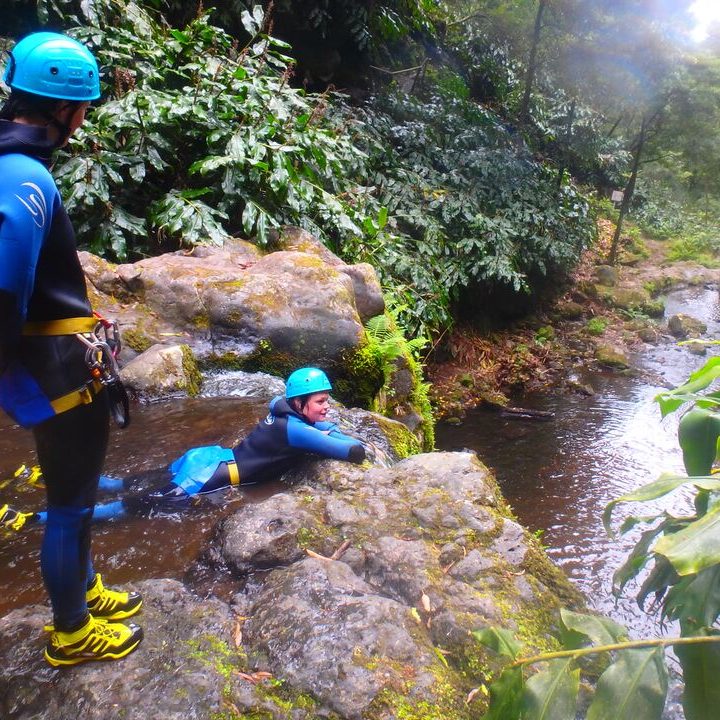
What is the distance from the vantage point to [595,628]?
105 cm

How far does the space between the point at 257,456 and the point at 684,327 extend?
12832 millimetres

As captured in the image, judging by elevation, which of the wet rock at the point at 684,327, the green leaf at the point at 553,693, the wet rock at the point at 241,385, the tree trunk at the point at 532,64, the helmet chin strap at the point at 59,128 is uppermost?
the tree trunk at the point at 532,64

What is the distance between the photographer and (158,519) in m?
2.96

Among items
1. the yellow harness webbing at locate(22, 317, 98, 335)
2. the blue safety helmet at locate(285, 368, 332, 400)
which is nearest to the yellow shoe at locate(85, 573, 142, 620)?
the yellow harness webbing at locate(22, 317, 98, 335)

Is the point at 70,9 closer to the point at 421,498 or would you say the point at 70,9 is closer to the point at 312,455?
the point at 312,455

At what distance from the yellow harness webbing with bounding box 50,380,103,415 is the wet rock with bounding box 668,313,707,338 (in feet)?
45.5

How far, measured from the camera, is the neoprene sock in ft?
5.34

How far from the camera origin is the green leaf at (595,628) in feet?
3.38

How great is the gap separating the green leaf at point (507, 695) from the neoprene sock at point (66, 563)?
1.23 m

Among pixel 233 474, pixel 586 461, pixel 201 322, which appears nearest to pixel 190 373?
pixel 201 322

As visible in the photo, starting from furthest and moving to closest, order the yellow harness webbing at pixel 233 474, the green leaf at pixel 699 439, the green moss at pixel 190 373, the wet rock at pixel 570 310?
1. the wet rock at pixel 570 310
2. the green moss at pixel 190 373
3. the yellow harness webbing at pixel 233 474
4. the green leaf at pixel 699 439

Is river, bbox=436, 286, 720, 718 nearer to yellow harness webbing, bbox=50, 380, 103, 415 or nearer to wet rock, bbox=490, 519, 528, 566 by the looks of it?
wet rock, bbox=490, 519, 528, 566

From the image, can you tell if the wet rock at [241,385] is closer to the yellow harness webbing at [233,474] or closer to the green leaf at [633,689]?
the yellow harness webbing at [233,474]

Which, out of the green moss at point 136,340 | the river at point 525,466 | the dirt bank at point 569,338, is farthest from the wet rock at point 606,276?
the green moss at point 136,340
